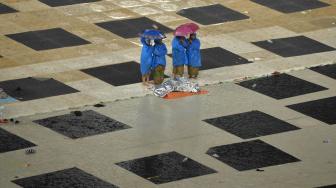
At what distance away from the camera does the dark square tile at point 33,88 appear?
25.0 m

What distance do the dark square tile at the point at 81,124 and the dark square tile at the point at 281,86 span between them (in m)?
3.70

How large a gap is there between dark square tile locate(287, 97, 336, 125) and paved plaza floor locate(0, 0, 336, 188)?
0.07 feet

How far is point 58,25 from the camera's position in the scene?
29.7 m

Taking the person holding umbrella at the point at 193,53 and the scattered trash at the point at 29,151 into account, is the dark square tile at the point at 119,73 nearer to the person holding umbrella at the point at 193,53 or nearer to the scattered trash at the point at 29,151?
the person holding umbrella at the point at 193,53

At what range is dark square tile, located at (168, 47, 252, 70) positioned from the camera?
27281 millimetres

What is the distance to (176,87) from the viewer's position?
25469mm

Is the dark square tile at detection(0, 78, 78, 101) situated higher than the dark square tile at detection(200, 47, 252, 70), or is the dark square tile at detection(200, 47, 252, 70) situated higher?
the dark square tile at detection(200, 47, 252, 70)

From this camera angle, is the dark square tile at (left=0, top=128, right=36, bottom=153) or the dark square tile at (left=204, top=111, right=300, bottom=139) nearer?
the dark square tile at (left=0, top=128, right=36, bottom=153)

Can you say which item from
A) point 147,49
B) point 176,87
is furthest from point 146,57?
point 176,87

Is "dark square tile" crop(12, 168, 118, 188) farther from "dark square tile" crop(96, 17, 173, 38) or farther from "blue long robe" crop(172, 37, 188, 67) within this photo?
"dark square tile" crop(96, 17, 173, 38)

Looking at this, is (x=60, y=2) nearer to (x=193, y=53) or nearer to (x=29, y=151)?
(x=193, y=53)

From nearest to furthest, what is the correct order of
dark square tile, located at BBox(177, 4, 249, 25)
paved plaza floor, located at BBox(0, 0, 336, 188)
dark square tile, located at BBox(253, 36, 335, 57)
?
paved plaza floor, located at BBox(0, 0, 336, 188) → dark square tile, located at BBox(253, 36, 335, 57) → dark square tile, located at BBox(177, 4, 249, 25)

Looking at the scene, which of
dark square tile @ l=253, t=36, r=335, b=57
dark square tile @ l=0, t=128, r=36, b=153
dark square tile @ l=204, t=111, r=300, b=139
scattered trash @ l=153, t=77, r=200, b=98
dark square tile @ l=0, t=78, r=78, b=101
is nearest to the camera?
dark square tile @ l=0, t=128, r=36, b=153

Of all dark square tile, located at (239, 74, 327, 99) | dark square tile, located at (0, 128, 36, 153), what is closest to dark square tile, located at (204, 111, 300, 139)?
dark square tile, located at (239, 74, 327, 99)
